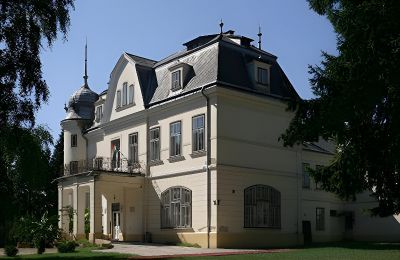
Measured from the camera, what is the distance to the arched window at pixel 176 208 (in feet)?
98.1

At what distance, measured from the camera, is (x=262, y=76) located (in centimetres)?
3172

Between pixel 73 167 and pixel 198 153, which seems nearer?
pixel 198 153

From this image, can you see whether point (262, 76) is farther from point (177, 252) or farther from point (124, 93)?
point (177, 252)

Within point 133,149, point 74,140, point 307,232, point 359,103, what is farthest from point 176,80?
point 359,103

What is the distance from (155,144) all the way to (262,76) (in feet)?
23.8

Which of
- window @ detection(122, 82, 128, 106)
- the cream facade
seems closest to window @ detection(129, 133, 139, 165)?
the cream facade

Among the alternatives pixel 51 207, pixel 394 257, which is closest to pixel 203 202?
pixel 394 257

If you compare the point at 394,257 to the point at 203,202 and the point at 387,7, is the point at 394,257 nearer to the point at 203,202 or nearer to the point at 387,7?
the point at 387,7

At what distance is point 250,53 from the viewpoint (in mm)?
32750

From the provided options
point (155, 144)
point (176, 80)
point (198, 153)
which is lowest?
point (198, 153)

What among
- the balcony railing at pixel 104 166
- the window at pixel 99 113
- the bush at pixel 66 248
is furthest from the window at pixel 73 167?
the bush at pixel 66 248

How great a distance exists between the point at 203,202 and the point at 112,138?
9971mm

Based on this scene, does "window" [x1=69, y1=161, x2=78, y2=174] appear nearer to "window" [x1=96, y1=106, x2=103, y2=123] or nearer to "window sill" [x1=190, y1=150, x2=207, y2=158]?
"window" [x1=96, y1=106, x2=103, y2=123]

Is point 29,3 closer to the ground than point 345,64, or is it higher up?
higher up
